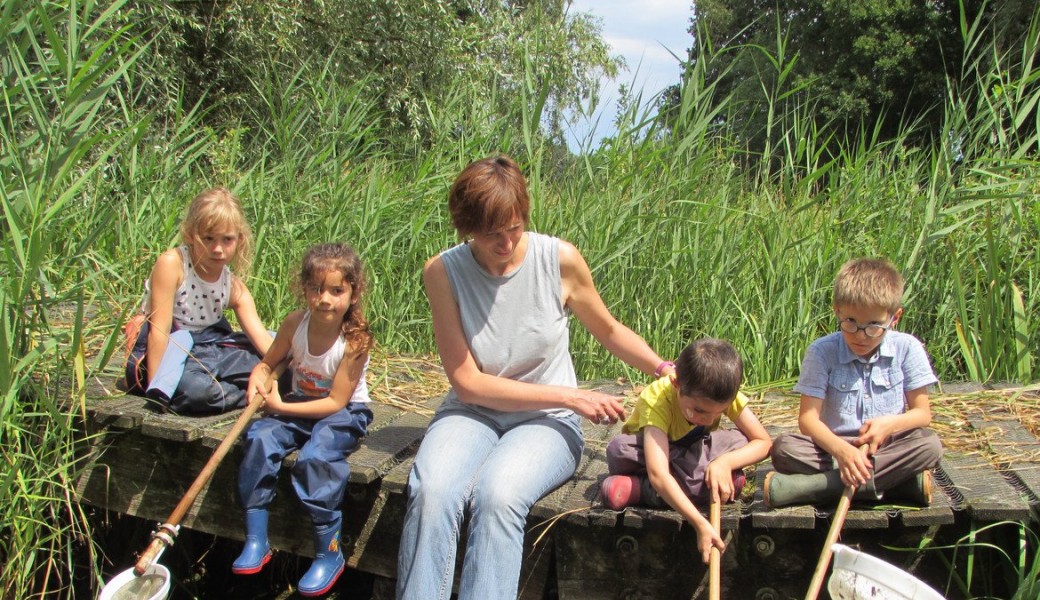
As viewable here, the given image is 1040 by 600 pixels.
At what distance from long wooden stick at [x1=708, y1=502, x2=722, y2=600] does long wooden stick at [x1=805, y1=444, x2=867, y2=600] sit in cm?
21

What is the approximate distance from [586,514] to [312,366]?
1.04 meters

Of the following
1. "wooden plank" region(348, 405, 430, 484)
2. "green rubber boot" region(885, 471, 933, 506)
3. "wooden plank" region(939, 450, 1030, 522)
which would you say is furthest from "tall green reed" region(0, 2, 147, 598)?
"wooden plank" region(939, 450, 1030, 522)

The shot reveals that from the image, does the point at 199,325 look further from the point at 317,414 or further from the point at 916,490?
the point at 916,490

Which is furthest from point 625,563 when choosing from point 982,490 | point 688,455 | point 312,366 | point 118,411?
point 118,411

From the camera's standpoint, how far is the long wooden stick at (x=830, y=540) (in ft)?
6.82

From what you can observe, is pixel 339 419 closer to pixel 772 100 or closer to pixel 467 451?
pixel 467 451

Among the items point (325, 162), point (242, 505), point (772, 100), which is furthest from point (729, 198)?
point (242, 505)

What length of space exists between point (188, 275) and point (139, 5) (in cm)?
429

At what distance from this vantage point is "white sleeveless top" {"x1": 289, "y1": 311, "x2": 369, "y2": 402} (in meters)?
2.91

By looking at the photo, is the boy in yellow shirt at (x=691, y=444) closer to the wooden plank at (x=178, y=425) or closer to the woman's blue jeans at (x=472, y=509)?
the woman's blue jeans at (x=472, y=509)

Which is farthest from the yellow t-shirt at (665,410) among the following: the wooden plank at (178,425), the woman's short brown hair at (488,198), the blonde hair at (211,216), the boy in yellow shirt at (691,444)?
the blonde hair at (211,216)

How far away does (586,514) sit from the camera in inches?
94.3

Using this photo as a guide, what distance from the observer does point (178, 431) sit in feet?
9.28

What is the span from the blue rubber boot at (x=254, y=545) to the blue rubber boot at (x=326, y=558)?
141mm
